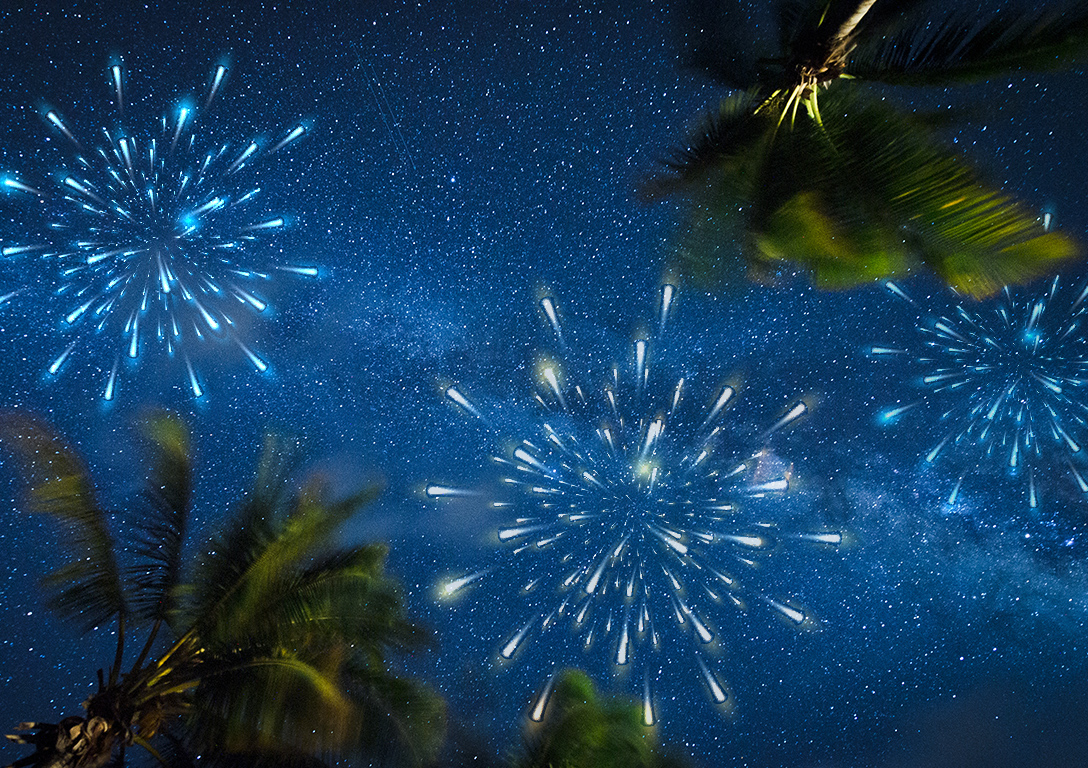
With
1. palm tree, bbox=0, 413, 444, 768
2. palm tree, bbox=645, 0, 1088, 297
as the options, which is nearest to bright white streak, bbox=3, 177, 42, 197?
palm tree, bbox=0, 413, 444, 768

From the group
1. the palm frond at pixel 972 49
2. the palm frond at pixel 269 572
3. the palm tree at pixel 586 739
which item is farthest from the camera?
the palm tree at pixel 586 739

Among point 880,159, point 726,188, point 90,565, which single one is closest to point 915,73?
point 880,159

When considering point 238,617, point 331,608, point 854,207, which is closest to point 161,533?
point 238,617

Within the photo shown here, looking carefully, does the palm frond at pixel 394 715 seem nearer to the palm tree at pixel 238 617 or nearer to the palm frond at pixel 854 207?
the palm tree at pixel 238 617

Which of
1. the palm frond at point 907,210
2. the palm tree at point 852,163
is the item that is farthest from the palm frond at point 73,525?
the palm frond at point 907,210

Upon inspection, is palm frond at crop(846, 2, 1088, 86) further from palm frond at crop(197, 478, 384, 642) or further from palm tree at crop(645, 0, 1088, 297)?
palm frond at crop(197, 478, 384, 642)

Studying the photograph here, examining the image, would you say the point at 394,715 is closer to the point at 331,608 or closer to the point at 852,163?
the point at 331,608
